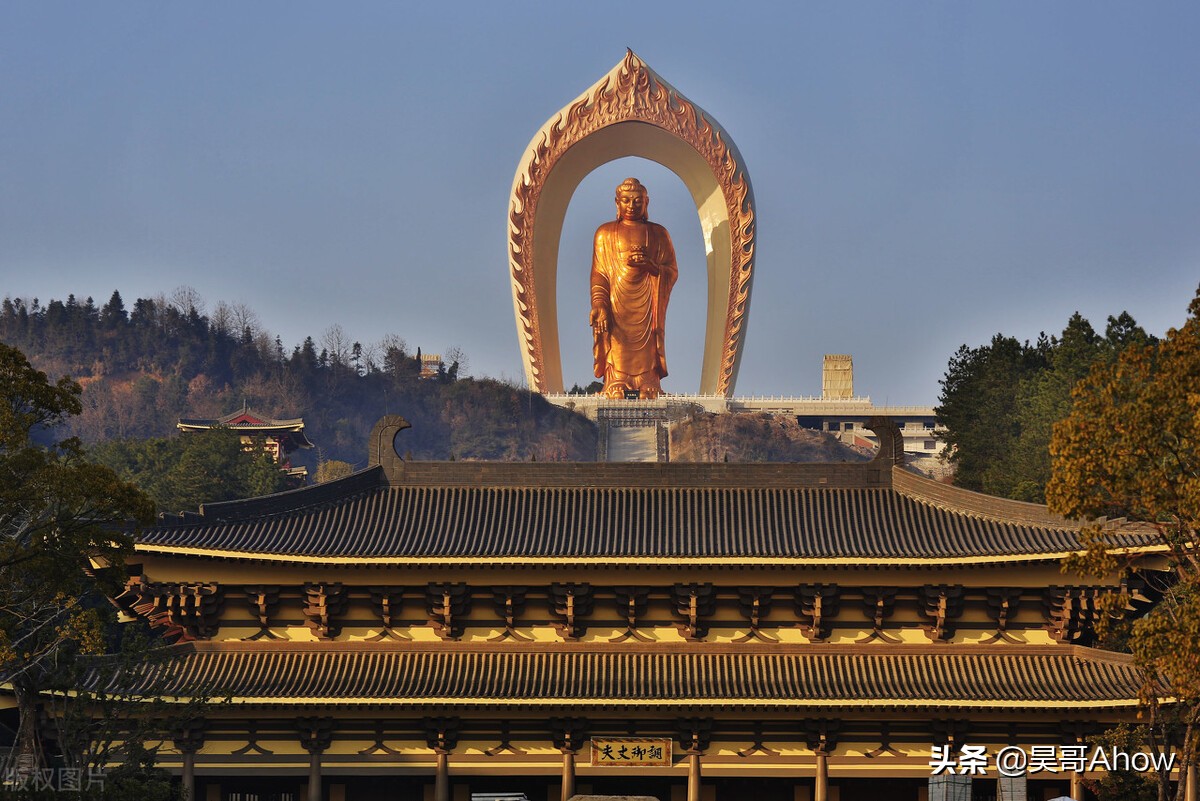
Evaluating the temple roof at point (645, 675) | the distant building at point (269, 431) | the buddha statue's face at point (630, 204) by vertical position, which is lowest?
the temple roof at point (645, 675)

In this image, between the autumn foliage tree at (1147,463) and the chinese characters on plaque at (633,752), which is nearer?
the autumn foliage tree at (1147,463)

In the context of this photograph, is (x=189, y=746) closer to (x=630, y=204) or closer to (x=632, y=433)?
(x=630, y=204)

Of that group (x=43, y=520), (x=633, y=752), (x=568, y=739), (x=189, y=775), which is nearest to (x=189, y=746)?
(x=189, y=775)

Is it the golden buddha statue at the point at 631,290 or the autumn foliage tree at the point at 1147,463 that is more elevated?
the golden buddha statue at the point at 631,290

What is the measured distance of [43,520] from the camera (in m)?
19.5

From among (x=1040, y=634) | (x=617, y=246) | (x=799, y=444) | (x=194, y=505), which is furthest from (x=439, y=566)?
(x=799, y=444)

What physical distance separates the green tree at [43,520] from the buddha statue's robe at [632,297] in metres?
59.3

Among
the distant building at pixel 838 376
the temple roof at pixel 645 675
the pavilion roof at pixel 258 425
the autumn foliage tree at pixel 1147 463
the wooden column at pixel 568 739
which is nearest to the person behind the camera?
the autumn foliage tree at pixel 1147 463

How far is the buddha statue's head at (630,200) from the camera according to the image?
3056 inches

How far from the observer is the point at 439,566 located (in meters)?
23.1

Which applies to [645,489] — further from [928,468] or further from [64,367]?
[64,367]

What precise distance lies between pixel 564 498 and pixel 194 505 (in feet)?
91.5

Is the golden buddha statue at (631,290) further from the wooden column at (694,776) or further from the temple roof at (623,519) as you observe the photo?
the wooden column at (694,776)

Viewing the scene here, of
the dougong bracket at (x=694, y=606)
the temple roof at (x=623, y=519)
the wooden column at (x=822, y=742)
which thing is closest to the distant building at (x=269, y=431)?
the temple roof at (x=623, y=519)
